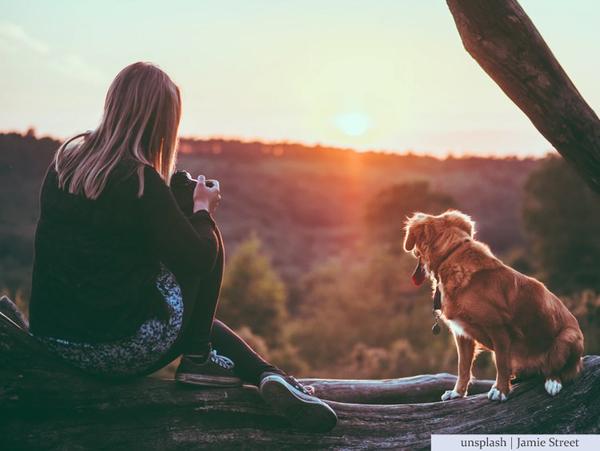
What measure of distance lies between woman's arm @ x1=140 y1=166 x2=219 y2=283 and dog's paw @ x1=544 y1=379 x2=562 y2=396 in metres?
2.61

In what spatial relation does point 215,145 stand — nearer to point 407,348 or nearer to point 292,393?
point 407,348

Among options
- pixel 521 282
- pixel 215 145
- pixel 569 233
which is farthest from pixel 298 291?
pixel 521 282

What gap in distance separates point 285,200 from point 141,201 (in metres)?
61.5

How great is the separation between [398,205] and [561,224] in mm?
16865

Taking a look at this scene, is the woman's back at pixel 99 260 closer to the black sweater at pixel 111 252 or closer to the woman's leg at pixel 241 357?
the black sweater at pixel 111 252

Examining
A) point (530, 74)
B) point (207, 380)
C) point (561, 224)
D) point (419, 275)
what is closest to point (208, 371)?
point (207, 380)

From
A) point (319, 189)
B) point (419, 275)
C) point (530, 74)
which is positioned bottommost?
point (419, 275)

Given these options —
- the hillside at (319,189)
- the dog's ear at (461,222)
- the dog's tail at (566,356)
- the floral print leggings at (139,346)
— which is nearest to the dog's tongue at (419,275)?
the dog's ear at (461,222)

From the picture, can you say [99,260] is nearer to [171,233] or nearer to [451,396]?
[171,233]

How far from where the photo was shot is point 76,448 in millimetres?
4418

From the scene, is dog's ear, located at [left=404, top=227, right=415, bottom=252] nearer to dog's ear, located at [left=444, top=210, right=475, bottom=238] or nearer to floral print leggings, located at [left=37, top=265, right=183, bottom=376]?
dog's ear, located at [left=444, top=210, right=475, bottom=238]

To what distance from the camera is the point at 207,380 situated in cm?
466

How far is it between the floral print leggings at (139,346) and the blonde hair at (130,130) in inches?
26.2

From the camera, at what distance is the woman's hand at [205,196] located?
4.43m
